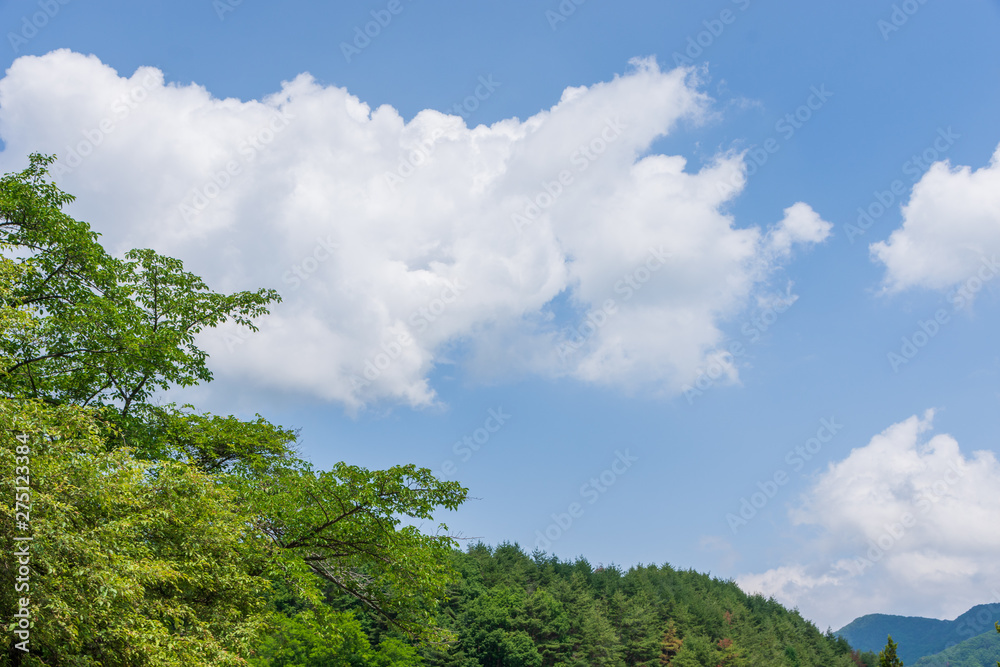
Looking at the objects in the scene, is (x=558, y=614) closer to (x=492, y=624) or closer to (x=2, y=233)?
(x=492, y=624)

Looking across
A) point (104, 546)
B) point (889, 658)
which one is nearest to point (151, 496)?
point (104, 546)

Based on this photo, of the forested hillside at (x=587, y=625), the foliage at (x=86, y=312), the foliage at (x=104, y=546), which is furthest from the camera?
the forested hillside at (x=587, y=625)

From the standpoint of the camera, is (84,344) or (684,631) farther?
(684,631)

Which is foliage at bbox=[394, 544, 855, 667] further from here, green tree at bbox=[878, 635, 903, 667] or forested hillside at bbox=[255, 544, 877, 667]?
green tree at bbox=[878, 635, 903, 667]

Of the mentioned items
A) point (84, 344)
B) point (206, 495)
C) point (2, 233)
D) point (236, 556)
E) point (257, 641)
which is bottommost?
point (257, 641)

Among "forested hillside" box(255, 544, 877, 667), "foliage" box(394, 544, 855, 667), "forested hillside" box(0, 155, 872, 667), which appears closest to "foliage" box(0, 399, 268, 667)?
"forested hillside" box(0, 155, 872, 667)

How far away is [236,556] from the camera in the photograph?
13.2 m

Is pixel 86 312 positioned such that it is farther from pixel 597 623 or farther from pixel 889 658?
pixel 597 623

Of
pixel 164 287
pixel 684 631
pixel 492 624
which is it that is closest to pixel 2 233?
pixel 164 287

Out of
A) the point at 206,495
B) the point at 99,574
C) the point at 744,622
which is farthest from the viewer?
the point at 744,622

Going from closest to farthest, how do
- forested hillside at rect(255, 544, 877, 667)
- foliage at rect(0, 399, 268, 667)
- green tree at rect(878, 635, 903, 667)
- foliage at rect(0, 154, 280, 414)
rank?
foliage at rect(0, 399, 268, 667) → foliage at rect(0, 154, 280, 414) → green tree at rect(878, 635, 903, 667) → forested hillside at rect(255, 544, 877, 667)

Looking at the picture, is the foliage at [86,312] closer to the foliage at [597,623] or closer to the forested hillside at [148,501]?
the forested hillside at [148,501]

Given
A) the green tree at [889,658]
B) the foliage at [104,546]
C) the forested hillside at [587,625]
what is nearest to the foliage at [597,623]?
the forested hillside at [587,625]

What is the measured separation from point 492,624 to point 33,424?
5764 cm
